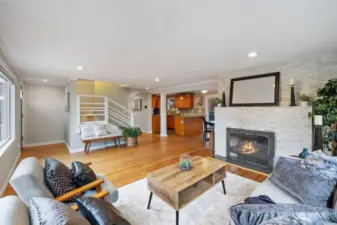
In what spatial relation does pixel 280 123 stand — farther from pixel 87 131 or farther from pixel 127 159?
pixel 87 131

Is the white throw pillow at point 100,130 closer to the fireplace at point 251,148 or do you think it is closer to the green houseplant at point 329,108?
the fireplace at point 251,148

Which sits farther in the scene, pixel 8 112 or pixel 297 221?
pixel 8 112

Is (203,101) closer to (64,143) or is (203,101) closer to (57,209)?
(64,143)

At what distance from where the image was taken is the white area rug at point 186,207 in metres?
1.85

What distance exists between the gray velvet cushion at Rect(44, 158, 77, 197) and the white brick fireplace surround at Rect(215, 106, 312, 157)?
3525 mm

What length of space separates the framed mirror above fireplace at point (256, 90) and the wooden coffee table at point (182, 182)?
2000 mm

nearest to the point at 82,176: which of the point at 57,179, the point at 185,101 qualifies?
the point at 57,179

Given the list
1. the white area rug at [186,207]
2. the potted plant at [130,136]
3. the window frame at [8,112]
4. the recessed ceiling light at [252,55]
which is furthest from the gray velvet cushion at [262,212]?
the potted plant at [130,136]

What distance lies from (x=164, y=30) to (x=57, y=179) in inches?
78.2

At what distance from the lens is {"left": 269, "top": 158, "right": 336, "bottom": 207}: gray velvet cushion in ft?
4.79

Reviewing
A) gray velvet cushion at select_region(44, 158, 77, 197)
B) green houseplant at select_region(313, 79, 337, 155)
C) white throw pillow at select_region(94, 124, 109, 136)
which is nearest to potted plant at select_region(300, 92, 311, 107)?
green houseplant at select_region(313, 79, 337, 155)

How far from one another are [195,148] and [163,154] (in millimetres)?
1183

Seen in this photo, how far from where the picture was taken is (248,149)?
3758 mm

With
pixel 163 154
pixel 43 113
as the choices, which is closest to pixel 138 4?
pixel 163 154
